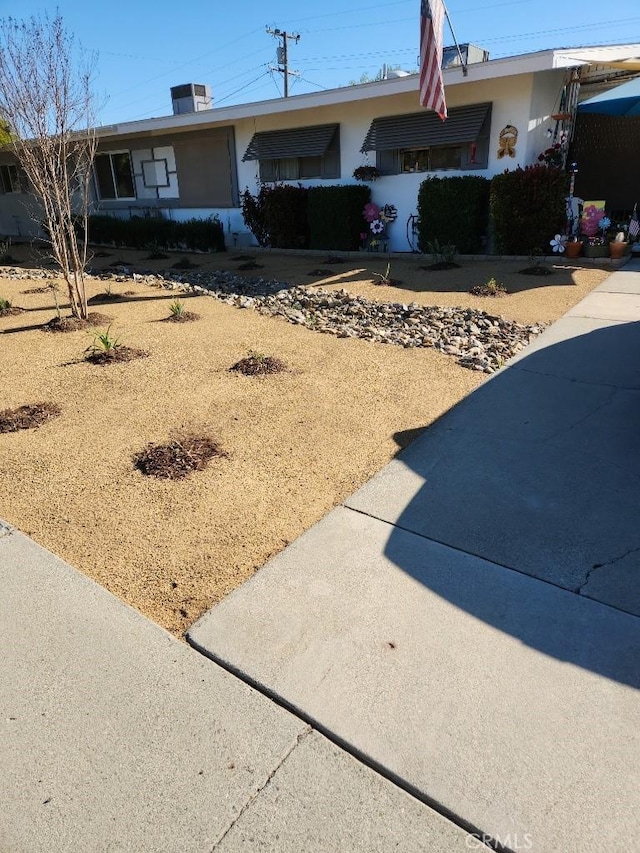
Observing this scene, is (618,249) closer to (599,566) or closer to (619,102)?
(619,102)

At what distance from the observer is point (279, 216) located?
13.8 m

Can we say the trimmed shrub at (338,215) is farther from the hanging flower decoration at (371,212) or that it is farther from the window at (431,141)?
the window at (431,141)

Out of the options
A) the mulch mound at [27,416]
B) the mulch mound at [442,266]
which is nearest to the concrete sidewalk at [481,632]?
the mulch mound at [27,416]

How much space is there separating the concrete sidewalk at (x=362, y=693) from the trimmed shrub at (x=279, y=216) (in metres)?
11.9

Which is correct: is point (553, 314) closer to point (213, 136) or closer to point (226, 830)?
point (226, 830)

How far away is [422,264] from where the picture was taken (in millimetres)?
11289

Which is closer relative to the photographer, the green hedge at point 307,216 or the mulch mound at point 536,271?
the mulch mound at point 536,271

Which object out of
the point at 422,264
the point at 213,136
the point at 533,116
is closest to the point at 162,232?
the point at 213,136

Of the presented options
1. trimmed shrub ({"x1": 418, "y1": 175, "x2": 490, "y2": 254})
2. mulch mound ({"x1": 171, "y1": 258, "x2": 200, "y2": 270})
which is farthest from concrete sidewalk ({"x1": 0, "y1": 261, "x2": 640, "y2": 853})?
mulch mound ({"x1": 171, "y1": 258, "x2": 200, "y2": 270})

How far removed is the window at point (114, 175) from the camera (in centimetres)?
1898

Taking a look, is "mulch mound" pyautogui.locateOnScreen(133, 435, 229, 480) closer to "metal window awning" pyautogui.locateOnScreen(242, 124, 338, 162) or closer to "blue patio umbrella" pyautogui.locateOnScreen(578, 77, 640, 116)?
"blue patio umbrella" pyautogui.locateOnScreen(578, 77, 640, 116)

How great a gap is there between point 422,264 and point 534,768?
1057 centimetres

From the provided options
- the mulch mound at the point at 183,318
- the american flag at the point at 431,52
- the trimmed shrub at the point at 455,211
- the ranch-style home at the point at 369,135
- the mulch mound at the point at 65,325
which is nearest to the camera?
the mulch mound at the point at 65,325

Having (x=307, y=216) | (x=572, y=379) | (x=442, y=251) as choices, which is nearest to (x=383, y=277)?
(x=442, y=251)
